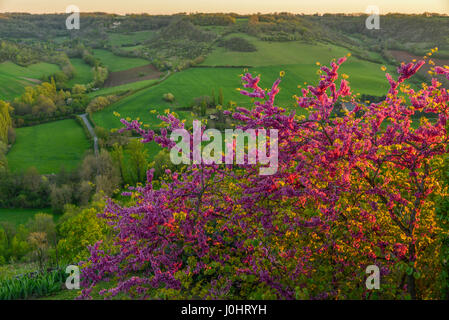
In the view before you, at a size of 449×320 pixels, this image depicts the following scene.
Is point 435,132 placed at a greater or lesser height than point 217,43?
lesser

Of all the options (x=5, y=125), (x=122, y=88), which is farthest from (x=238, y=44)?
(x=5, y=125)

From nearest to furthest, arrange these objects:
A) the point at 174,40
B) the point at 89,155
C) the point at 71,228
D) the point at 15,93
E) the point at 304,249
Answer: the point at 304,249, the point at 71,228, the point at 89,155, the point at 15,93, the point at 174,40

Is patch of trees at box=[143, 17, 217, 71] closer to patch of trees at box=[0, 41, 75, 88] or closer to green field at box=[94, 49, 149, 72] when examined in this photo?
green field at box=[94, 49, 149, 72]

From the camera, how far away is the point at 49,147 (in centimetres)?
8312

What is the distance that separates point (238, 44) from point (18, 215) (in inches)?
4309

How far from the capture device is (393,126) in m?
9.13

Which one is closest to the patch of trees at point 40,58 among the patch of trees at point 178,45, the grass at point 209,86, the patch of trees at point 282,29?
the patch of trees at point 178,45

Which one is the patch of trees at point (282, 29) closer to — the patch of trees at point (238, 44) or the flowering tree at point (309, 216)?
the patch of trees at point (238, 44)

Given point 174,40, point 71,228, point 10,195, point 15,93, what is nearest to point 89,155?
point 10,195

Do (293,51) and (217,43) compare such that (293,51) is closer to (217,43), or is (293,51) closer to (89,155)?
(217,43)

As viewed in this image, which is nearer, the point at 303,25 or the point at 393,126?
the point at 393,126

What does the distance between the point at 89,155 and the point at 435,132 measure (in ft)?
235

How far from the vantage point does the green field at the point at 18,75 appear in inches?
4658

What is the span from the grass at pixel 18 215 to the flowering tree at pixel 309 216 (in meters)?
58.3
